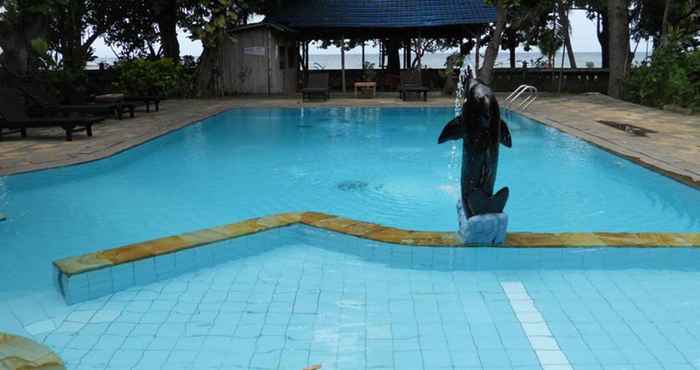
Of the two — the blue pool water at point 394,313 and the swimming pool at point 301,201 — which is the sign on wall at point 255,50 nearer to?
the swimming pool at point 301,201

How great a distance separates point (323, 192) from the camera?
833 cm

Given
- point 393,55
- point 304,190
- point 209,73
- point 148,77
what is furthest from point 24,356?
point 393,55

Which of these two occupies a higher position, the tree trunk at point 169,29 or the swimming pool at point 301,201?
the tree trunk at point 169,29

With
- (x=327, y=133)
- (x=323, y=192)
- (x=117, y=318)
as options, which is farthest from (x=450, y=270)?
(x=327, y=133)

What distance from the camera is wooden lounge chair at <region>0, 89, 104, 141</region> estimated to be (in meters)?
10.7

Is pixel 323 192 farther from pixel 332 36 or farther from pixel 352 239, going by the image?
pixel 332 36

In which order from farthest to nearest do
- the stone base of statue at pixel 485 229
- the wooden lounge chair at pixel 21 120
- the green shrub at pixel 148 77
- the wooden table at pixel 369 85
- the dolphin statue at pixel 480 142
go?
1. the wooden table at pixel 369 85
2. the green shrub at pixel 148 77
3. the wooden lounge chair at pixel 21 120
4. the stone base of statue at pixel 485 229
5. the dolphin statue at pixel 480 142

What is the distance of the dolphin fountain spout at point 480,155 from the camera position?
4.89 m

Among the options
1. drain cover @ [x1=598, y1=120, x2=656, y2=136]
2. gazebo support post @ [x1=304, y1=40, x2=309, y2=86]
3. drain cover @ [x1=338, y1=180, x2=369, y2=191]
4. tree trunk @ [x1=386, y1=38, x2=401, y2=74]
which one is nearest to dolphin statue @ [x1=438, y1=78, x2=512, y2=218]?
drain cover @ [x1=338, y1=180, x2=369, y2=191]

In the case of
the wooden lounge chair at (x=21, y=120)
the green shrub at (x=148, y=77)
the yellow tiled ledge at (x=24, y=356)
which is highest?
the green shrub at (x=148, y=77)

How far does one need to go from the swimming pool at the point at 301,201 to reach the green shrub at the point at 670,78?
16.4ft

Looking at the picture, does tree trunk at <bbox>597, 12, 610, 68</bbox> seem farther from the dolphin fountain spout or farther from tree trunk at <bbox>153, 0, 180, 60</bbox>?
the dolphin fountain spout

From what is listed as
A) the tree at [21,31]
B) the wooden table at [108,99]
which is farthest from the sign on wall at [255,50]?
the wooden table at [108,99]

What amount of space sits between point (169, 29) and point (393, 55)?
945 cm
